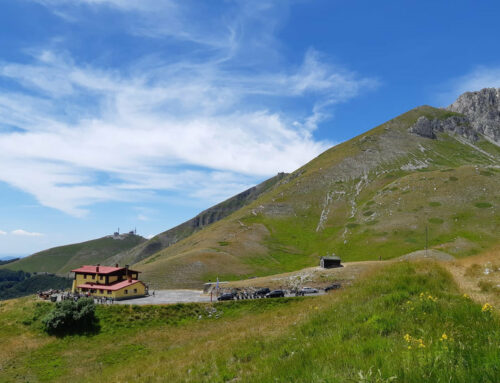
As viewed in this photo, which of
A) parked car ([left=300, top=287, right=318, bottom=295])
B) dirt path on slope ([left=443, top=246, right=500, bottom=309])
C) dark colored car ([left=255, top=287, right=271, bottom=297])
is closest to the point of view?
dirt path on slope ([left=443, top=246, right=500, bottom=309])

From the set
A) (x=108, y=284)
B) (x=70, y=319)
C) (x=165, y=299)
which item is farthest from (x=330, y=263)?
(x=70, y=319)

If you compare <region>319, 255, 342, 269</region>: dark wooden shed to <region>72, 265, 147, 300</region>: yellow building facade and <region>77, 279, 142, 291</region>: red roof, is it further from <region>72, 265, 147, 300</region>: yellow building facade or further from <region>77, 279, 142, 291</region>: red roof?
<region>77, 279, 142, 291</region>: red roof

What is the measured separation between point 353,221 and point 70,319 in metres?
113

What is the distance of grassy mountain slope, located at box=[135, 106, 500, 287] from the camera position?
9725 centimetres

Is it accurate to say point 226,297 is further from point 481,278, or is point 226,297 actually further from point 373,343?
point 373,343

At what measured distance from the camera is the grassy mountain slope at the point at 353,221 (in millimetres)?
97250

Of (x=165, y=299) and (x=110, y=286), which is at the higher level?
(x=110, y=286)

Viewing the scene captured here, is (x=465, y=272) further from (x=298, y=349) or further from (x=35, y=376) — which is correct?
(x=35, y=376)

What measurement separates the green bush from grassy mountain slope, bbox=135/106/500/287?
1501 inches

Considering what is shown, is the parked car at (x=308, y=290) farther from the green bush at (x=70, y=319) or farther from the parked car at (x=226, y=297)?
the green bush at (x=70, y=319)

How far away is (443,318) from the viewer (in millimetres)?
9797

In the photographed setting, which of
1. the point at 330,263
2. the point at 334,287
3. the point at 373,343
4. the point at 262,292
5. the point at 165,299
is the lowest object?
the point at 165,299

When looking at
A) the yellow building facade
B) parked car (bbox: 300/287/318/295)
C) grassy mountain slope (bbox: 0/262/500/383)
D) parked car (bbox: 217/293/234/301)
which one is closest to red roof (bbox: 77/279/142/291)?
the yellow building facade

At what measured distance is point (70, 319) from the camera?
143 feet
